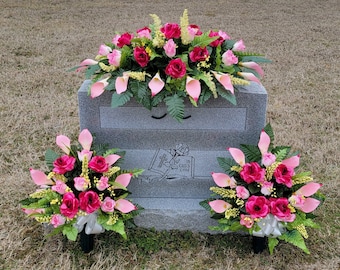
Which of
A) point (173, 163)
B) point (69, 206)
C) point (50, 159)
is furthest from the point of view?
point (173, 163)

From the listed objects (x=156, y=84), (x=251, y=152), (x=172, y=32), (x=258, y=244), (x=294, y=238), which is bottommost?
(x=258, y=244)

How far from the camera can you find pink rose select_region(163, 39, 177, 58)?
217 centimetres

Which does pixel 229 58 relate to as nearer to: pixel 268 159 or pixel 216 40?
pixel 216 40

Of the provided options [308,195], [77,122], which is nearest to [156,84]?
[308,195]

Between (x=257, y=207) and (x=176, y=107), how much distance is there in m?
0.62

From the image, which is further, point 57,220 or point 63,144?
point 63,144

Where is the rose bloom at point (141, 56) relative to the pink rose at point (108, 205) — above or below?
above

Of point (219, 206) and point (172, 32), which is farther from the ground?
point (172, 32)

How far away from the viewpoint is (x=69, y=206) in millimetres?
2051

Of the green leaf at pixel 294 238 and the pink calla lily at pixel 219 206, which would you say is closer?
the green leaf at pixel 294 238

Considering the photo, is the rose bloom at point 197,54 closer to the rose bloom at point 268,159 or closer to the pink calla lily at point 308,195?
the rose bloom at point 268,159

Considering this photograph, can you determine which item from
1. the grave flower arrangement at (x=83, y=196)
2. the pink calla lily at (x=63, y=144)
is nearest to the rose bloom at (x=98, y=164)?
the grave flower arrangement at (x=83, y=196)

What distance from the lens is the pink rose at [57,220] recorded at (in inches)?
82.1

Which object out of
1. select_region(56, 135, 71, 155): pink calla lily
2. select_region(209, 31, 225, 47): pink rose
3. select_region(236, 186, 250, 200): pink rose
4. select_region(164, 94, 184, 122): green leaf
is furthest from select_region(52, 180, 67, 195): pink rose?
select_region(209, 31, 225, 47): pink rose
